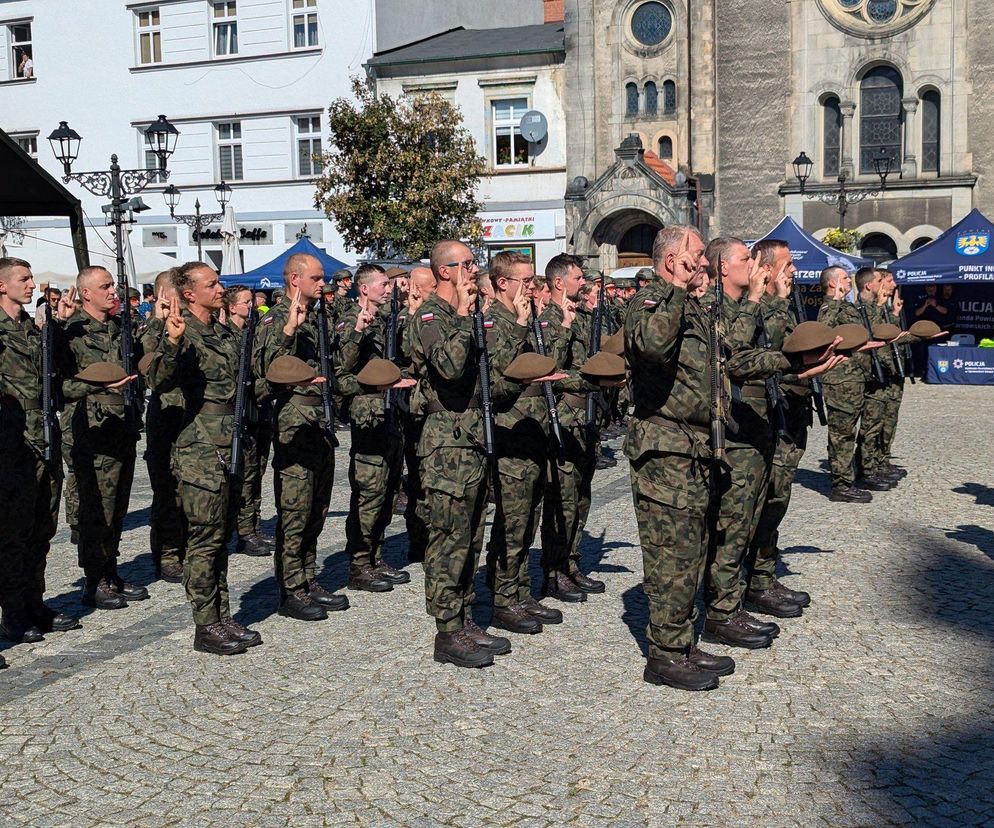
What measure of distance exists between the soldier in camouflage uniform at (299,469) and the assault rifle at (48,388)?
1.18 metres

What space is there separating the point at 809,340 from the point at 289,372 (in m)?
2.79

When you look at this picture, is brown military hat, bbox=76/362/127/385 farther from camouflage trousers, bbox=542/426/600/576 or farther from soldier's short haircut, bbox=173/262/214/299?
camouflage trousers, bbox=542/426/600/576

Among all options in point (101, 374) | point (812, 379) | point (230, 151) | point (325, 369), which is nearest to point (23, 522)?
point (101, 374)

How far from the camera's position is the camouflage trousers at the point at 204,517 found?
666 cm

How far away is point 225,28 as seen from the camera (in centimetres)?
3600

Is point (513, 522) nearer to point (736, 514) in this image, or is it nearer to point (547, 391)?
point (547, 391)

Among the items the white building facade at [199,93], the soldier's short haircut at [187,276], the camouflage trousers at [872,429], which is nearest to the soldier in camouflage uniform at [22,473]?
the soldier's short haircut at [187,276]

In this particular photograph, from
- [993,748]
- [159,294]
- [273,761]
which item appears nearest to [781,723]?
[993,748]

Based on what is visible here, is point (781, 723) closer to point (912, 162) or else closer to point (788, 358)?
point (788, 358)

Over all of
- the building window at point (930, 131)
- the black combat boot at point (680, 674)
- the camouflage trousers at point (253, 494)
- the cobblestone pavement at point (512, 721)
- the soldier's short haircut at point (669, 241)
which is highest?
the building window at point (930, 131)

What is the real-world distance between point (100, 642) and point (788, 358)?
13.9 feet

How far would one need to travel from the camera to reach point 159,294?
21.3 feet

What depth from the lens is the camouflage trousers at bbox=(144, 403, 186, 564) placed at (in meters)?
8.49

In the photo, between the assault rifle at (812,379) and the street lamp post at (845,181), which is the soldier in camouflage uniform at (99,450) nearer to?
the assault rifle at (812,379)
